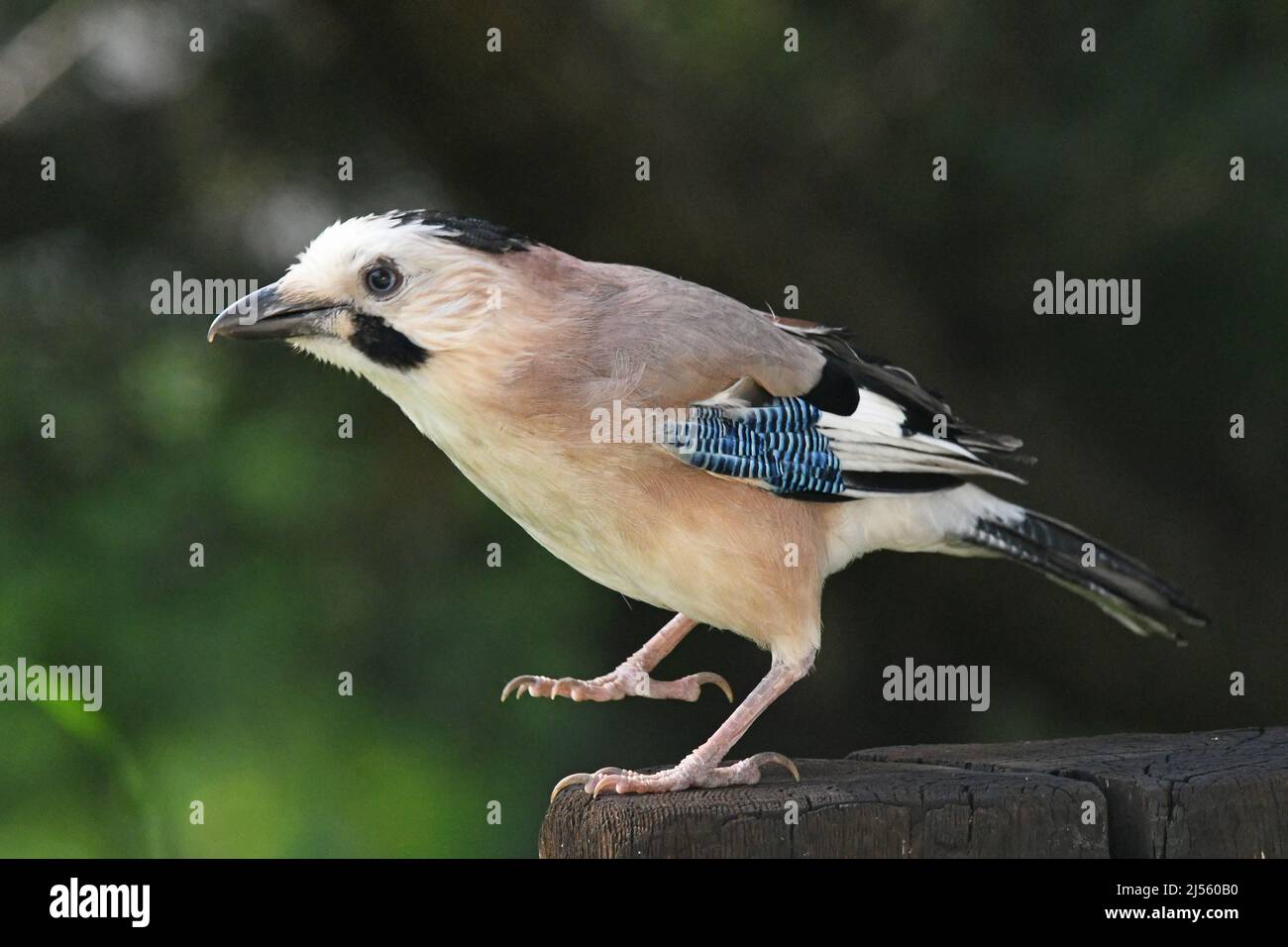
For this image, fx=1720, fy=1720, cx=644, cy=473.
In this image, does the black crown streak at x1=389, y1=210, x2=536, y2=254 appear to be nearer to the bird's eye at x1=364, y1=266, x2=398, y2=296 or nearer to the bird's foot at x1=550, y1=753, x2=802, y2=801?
the bird's eye at x1=364, y1=266, x2=398, y2=296

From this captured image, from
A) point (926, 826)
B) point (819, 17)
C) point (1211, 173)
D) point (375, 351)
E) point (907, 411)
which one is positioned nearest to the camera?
point (926, 826)

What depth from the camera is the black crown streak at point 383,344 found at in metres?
4.39

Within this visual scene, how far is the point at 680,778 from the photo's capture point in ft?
14.5

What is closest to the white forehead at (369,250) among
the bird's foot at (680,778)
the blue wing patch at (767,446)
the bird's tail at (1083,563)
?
the blue wing patch at (767,446)

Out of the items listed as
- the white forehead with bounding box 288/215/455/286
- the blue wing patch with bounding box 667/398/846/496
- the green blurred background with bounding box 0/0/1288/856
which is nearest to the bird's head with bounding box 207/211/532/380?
the white forehead with bounding box 288/215/455/286

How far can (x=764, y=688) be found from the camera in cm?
471

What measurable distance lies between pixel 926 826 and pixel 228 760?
401 centimetres

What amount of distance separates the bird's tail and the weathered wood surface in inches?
47.8

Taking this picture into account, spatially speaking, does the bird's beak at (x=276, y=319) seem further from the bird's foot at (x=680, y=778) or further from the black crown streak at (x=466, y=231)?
the bird's foot at (x=680, y=778)

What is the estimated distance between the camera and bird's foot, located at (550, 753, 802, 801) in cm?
436

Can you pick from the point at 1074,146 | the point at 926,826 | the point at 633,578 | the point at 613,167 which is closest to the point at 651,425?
the point at 633,578

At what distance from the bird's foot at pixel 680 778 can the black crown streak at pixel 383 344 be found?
1164 mm

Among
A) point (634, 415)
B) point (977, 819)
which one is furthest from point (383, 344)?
point (977, 819)

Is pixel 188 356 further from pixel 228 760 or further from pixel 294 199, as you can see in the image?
pixel 228 760
